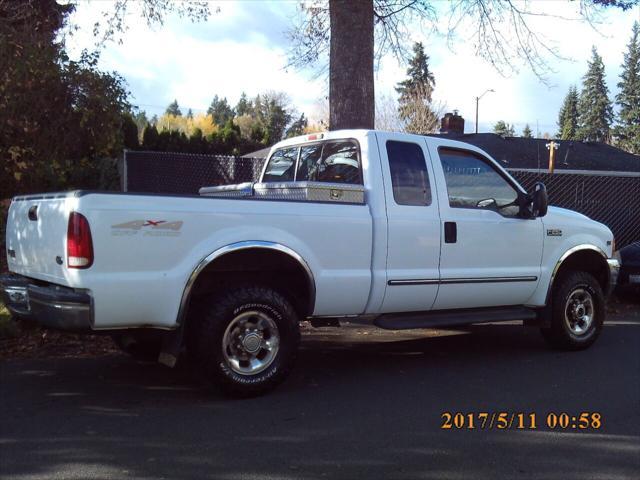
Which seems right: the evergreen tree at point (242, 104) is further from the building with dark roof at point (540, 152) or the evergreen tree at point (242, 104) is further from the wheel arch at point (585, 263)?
the wheel arch at point (585, 263)

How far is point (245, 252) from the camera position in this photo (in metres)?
5.06

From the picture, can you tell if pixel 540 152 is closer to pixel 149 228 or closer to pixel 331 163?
pixel 331 163

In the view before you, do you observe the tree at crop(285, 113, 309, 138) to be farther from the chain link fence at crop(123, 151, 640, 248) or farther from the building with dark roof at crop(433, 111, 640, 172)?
the chain link fence at crop(123, 151, 640, 248)

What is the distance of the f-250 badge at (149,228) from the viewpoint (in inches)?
174

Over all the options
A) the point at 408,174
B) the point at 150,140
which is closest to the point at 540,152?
the point at 150,140

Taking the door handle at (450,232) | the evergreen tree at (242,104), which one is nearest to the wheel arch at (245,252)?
the door handle at (450,232)

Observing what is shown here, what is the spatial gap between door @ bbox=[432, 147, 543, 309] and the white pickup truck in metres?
0.02

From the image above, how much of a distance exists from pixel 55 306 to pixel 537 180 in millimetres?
9397

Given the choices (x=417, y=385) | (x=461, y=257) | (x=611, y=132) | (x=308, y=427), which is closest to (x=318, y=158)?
(x=461, y=257)

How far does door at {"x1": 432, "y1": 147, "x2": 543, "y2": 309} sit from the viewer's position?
5961mm

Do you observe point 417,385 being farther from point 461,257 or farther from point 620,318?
point 620,318

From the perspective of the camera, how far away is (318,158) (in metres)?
6.38

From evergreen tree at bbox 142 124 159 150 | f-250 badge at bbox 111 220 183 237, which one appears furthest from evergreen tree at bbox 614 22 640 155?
f-250 badge at bbox 111 220 183 237

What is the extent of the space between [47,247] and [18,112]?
4.05 metres
